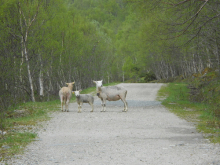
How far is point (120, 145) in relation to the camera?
29.2 ft

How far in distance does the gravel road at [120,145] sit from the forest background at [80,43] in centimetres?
406

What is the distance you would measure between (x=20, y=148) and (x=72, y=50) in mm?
39976

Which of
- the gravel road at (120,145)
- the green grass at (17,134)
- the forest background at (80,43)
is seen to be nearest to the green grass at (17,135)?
the green grass at (17,134)

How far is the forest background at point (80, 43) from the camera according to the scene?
17.3 meters

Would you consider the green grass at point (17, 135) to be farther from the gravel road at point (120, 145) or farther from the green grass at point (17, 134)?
the gravel road at point (120, 145)

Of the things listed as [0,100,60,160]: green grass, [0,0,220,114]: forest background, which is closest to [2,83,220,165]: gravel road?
[0,100,60,160]: green grass

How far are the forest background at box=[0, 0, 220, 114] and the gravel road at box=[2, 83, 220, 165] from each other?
4.06 meters

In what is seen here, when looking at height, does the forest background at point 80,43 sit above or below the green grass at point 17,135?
above

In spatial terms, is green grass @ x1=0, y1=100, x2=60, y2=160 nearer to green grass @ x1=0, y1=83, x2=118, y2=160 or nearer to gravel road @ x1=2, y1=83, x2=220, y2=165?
green grass @ x1=0, y1=83, x2=118, y2=160

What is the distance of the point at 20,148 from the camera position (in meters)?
8.59

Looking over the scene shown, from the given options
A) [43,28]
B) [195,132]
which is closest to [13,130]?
[195,132]

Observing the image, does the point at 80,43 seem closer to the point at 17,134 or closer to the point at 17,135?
the point at 17,134

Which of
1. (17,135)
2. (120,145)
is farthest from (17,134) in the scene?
(120,145)

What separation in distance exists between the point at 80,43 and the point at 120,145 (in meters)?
42.0
